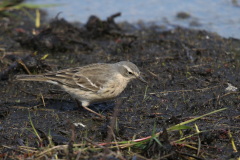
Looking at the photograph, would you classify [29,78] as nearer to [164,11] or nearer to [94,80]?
[94,80]

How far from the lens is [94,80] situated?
24.6ft

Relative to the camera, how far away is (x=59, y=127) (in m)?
6.64

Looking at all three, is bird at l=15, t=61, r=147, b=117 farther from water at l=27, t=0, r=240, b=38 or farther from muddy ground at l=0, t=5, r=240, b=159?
water at l=27, t=0, r=240, b=38

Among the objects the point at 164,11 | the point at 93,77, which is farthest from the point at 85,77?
the point at 164,11

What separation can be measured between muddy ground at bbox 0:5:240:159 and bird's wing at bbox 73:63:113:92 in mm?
668

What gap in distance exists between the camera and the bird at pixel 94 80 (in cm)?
730

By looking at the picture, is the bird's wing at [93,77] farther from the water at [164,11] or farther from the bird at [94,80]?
the water at [164,11]

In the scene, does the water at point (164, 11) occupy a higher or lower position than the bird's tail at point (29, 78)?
lower

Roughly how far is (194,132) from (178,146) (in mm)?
578

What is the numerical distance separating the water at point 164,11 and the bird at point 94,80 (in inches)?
251

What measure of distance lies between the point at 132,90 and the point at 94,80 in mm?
1220

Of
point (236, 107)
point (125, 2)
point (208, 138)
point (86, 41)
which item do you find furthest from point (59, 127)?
point (125, 2)

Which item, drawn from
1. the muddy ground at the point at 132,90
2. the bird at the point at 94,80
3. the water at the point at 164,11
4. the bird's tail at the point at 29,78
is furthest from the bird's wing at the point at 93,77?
the water at the point at 164,11

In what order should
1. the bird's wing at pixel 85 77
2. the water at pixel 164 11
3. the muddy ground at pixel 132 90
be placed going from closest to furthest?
the muddy ground at pixel 132 90
the bird's wing at pixel 85 77
the water at pixel 164 11
